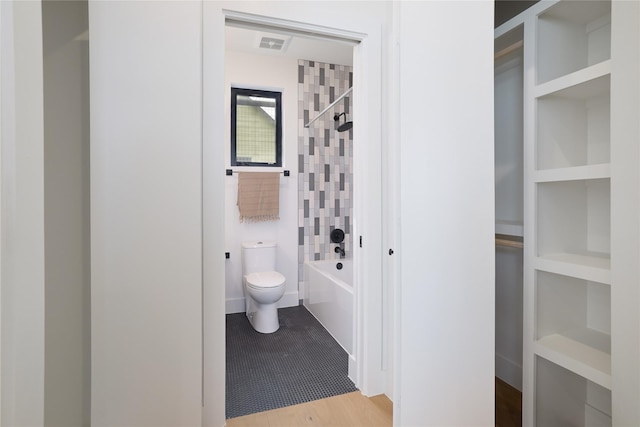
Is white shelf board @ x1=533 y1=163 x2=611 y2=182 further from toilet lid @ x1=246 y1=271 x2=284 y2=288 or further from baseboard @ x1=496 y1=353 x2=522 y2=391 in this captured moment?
toilet lid @ x1=246 y1=271 x2=284 y2=288

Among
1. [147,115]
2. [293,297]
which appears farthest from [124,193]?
[293,297]

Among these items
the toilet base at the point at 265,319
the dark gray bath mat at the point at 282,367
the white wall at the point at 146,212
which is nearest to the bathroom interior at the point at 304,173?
the dark gray bath mat at the point at 282,367

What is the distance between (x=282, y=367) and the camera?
2.09 meters

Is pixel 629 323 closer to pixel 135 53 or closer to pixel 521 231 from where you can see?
pixel 521 231

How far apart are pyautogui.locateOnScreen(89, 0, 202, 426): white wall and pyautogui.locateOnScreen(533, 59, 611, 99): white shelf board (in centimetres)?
150

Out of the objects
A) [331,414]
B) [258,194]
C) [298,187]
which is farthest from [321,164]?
[331,414]

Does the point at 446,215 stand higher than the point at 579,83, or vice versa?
the point at 579,83

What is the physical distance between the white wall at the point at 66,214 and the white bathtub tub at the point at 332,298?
5.03 ft

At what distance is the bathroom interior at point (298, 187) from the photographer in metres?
2.93

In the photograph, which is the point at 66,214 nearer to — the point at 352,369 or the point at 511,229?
the point at 352,369

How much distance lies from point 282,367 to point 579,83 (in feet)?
7.13

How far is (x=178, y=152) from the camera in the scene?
1320mm

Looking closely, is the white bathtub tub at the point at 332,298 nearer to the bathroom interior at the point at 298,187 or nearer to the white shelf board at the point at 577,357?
the bathroom interior at the point at 298,187

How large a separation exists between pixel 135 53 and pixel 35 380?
1.16 metres
